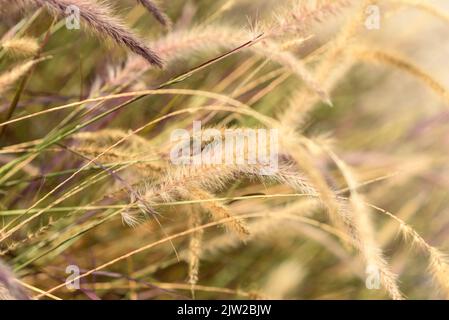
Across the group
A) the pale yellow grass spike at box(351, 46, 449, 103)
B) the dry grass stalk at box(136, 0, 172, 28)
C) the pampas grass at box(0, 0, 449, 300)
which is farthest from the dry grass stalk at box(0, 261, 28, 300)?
the pale yellow grass spike at box(351, 46, 449, 103)

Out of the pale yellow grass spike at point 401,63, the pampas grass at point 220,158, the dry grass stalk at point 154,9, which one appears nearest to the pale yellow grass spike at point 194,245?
the pampas grass at point 220,158

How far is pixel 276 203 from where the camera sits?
84.0 inches

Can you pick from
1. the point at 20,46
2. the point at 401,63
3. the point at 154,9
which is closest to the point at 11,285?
the point at 154,9

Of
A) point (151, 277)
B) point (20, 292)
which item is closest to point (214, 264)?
point (151, 277)

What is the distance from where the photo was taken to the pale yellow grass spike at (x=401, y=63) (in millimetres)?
1422

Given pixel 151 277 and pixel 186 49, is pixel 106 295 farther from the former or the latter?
pixel 186 49

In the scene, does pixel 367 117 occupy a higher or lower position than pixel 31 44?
higher

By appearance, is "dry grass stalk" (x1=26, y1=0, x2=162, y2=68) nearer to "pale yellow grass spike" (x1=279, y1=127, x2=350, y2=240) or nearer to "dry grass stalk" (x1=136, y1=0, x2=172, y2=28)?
"dry grass stalk" (x1=136, y1=0, x2=172, y2=28)

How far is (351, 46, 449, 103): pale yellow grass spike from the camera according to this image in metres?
1.42

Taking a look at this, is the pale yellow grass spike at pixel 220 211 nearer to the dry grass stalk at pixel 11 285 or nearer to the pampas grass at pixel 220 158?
the pampas grass at pixel 220 158

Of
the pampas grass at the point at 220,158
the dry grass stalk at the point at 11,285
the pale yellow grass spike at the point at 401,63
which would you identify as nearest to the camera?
the dry grass stalk at the point at 11,285
